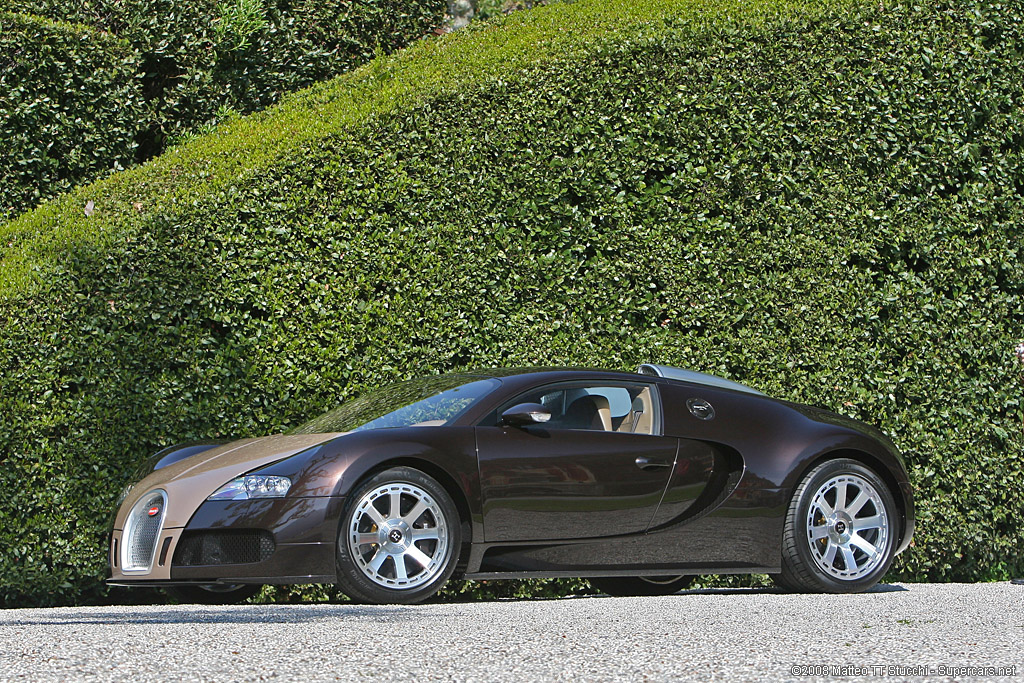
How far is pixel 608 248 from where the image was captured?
7.68m

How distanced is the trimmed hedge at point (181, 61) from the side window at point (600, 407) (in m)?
5.70

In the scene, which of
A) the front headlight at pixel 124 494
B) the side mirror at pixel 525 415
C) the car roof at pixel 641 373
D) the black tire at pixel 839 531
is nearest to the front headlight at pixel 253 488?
the front headlight at pixel 124 494

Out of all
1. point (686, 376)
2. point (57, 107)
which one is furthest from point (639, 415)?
point (57, 107)

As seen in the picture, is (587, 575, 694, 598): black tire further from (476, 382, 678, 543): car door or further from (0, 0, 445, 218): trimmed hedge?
(0, 0, 445, 218): trimmed hedge

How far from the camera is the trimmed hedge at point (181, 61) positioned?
9.72m

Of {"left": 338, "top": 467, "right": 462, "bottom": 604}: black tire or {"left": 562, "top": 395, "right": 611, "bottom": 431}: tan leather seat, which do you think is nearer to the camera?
{"left": 338, "top": 467, "right": 462, "bottom": 604}: black tire

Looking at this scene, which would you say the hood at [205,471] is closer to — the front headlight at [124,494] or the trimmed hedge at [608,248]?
the front headlight at [124,494]

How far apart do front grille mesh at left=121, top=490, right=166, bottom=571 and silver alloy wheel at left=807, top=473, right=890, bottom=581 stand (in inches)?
140

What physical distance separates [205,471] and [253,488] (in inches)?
13.6

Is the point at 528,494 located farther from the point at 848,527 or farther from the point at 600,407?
the point at 848,527

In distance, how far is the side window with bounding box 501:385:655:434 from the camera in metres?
6.27

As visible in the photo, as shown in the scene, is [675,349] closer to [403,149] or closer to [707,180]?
[707,180]

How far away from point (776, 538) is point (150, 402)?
3.82 metres

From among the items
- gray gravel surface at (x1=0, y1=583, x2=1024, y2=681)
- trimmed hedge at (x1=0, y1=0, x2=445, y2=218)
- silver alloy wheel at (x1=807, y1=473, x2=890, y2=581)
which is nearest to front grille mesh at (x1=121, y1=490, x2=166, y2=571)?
gray gravel surface at (x1=0, y1=583, x2=1024, y2=681)
